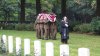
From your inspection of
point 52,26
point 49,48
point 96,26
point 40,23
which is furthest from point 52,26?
point 49,48

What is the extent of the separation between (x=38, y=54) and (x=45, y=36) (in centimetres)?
1381

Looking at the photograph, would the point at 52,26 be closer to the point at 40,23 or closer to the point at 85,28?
the point at 40,23

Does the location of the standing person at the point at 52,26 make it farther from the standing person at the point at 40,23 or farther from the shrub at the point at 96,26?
the shrub at the point at 96,26

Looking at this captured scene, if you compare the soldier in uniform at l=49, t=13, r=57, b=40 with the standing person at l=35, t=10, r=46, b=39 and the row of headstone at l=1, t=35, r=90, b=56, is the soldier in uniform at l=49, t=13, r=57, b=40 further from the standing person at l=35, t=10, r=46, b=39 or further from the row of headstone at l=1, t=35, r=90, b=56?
the row of headstone at l=1, t=35, r=90, b=56

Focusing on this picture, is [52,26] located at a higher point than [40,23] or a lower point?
lower

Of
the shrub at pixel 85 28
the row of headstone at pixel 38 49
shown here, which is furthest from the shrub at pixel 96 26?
the row of headstone at pixel 38 49

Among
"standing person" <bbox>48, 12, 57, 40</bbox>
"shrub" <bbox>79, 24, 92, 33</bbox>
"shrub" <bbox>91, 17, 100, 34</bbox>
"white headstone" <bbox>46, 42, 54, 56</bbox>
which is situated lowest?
"shrub" <bbox>79, 24, 92, 33</bbox>

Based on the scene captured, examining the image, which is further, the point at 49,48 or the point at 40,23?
the point at 40,23

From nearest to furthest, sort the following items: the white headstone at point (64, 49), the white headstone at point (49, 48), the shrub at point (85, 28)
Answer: the white headstone at point (64, 49) < the white headstone at point (49, 48) < the shrub at point (85, 28)

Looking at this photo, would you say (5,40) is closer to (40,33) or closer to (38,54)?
(38,54)

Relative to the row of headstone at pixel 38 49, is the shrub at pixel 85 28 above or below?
below

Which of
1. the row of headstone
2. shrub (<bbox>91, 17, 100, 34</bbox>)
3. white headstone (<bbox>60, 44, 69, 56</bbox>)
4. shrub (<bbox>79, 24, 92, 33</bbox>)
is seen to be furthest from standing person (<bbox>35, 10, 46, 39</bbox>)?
white headstone (<bbox>60, 44, 69, 56</bbox>)

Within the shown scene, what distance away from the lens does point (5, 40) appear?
1773 cm

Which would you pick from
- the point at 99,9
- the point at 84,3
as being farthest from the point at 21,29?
the point at 84,3
